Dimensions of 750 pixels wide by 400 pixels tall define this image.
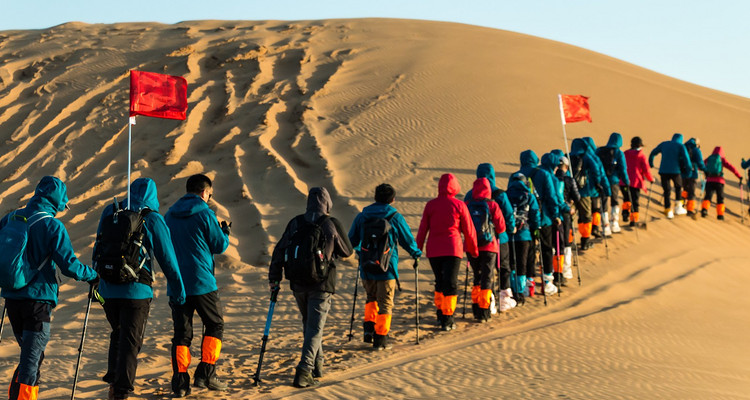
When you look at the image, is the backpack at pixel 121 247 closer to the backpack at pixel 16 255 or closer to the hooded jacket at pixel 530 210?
the backpack at pixel 16 255

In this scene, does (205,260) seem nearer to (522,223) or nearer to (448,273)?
(448,273)

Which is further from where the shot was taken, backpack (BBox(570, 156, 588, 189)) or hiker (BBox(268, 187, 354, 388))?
backpack (BBox(570, 156, 588, 189))

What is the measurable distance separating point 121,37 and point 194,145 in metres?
11.0

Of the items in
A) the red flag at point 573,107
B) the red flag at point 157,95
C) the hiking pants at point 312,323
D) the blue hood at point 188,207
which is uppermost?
the red flag at point 573,107

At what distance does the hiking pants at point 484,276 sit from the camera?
987 centimetres

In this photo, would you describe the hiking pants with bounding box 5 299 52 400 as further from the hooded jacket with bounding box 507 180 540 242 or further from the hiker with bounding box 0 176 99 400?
the hooded jacket with bounding box 507 180 540 242

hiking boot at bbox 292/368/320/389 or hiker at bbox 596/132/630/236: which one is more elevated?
hiker at bbox 596/132/630/236

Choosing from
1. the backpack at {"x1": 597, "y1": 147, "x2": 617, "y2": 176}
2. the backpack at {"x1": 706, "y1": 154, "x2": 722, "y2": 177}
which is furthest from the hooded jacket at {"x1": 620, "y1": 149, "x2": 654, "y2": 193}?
the backpack at {"x1": 706, "y1": 154, "x2": 722, "y2": 177}

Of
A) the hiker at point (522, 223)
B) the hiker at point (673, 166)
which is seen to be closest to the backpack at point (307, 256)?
the hiker at point (522, 223)

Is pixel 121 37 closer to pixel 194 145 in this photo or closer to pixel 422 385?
pixel 194 145

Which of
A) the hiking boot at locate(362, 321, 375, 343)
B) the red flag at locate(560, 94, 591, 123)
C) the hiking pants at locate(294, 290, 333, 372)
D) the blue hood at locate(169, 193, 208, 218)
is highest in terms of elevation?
the red flag at locate(560, 94, 591, 123)

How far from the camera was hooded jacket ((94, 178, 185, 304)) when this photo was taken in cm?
652

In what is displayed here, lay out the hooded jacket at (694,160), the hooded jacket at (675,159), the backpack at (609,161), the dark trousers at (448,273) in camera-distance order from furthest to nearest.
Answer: the hooded jacket at (694,160) < the hooded jacket at (675,159) < the backpack at (609,161) < the dark trousers at (448,273)

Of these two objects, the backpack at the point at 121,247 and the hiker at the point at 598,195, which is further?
the hiker at the point at 598,195
